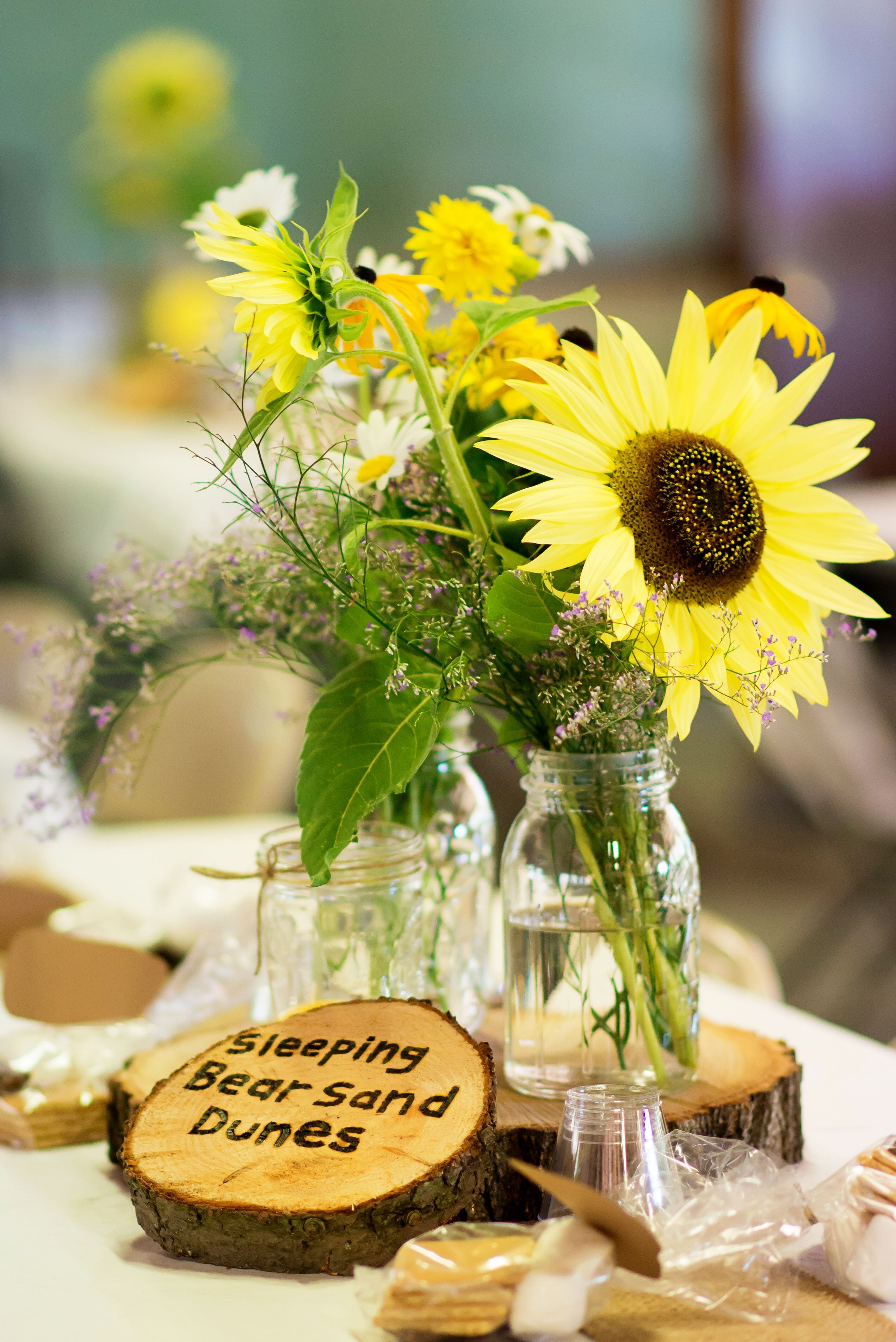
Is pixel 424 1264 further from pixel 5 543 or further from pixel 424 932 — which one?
pixel 5 543

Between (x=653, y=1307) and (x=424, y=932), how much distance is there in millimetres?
266

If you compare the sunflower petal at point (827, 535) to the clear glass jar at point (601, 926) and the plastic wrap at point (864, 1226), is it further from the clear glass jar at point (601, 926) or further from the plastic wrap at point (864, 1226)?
the plastic wrap at point (864, 1226)

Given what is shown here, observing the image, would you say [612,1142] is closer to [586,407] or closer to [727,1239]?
[727,1239]

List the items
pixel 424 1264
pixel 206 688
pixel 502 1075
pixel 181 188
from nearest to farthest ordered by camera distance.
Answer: pixel 424 1264 → pixel 502 1075 → pixel 206 688 → pixel 181 188

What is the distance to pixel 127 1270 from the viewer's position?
1.97ft

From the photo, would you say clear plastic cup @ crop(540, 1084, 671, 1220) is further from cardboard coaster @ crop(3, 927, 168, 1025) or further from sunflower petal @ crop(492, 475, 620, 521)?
cardboard coaster @ crop(3, 927, 168, 1025)

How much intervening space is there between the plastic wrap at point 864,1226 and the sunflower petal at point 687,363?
348 mm

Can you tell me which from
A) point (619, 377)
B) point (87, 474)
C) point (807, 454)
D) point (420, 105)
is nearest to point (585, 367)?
point (619, 377)

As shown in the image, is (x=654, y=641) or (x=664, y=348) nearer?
(x=654, y=641)

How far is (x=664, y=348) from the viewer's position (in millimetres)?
4320

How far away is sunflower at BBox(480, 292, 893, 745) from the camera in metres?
0.57

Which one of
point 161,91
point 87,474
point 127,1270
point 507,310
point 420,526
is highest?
point 161,91

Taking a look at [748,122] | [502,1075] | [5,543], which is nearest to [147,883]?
[502,1075]

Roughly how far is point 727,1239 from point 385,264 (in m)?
0.52
